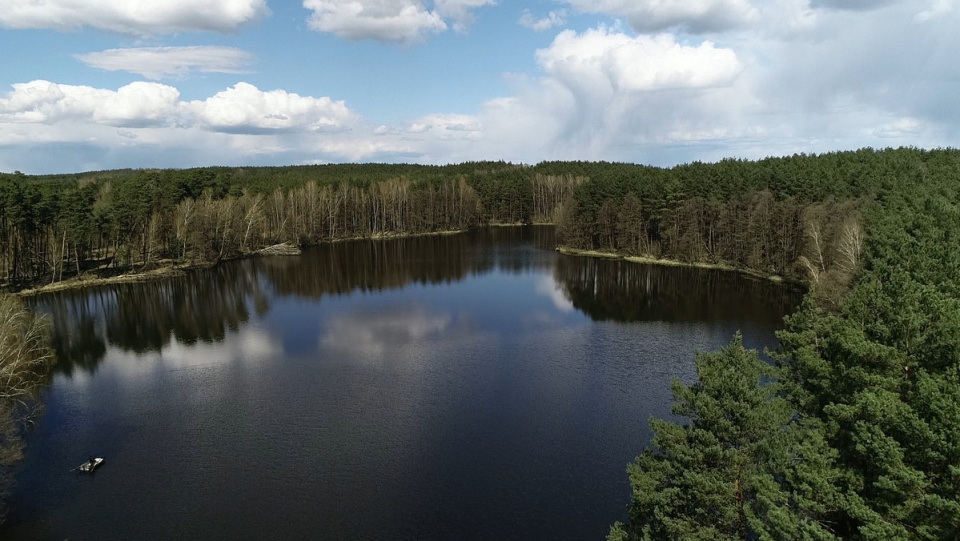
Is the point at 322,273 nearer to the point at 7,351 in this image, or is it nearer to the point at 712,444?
the point at 7,351

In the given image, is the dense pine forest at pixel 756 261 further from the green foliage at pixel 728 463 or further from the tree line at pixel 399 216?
the tree line at pixel 399 216

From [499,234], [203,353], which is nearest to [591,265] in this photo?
[499,234]

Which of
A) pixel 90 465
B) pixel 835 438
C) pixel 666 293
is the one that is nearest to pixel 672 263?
pixel 666 293

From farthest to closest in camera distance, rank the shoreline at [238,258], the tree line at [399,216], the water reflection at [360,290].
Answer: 1. the shoreline at [238,258]
2. the tree line at [399,216]
3. the water reflection at [360,290]

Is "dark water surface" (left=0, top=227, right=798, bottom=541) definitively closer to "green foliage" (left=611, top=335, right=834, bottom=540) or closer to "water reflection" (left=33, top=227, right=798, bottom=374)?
"water reflection" (left=33, top=227, right=798, bottom=374)

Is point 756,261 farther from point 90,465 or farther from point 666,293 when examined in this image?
point 90,465

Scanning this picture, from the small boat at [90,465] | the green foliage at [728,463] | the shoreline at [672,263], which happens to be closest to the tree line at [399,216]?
the shoreline at [672,263]
